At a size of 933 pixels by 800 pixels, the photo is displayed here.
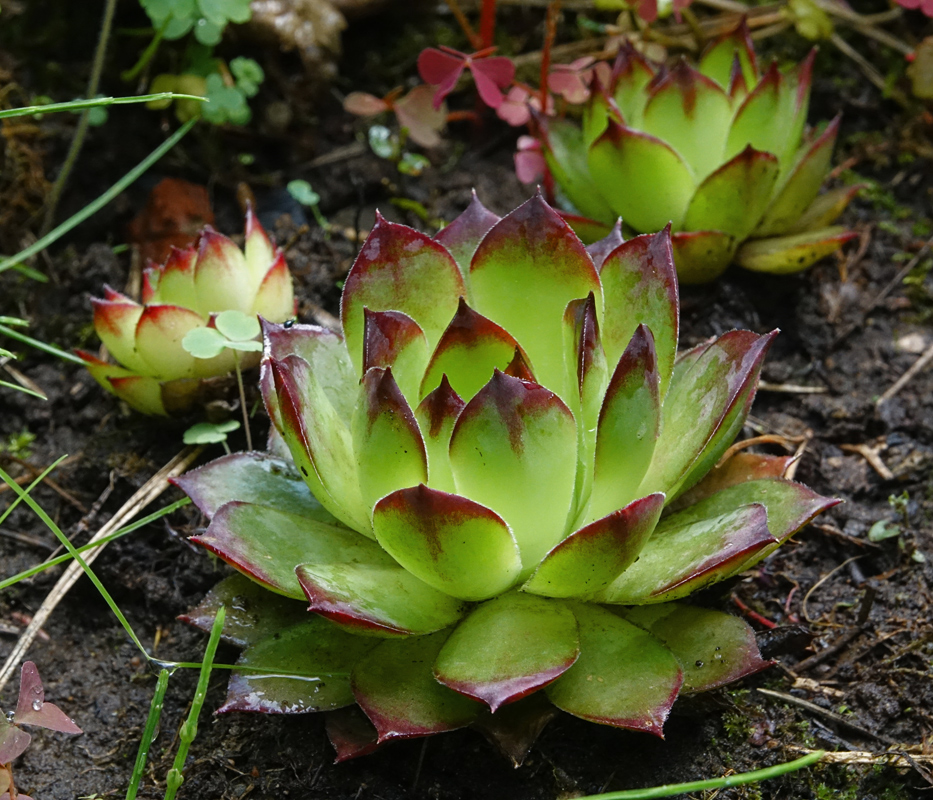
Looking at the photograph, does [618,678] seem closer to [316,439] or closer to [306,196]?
[316,439]

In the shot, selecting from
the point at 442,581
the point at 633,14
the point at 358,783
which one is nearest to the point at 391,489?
the point at 442,581

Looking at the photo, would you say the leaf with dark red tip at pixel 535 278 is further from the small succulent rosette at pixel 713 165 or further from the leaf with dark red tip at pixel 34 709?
the leaf with dark red tip at pixel 34 709

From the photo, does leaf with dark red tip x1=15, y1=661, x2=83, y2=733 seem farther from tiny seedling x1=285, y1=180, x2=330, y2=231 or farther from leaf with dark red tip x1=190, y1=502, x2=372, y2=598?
tiny seedling x1=285, y1=180, x2=330, y2=231

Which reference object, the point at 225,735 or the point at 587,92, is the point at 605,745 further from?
the point at 587,92

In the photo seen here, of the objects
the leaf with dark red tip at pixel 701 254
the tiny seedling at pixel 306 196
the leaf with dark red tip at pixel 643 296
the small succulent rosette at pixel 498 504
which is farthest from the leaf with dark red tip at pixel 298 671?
the tiny seedling at pixel 306 196

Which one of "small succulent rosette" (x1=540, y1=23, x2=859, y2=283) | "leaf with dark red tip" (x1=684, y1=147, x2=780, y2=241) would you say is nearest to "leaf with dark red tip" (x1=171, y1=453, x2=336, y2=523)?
"small succulent rosette" (x1=540, y1=23, x2=859, y2=283)
